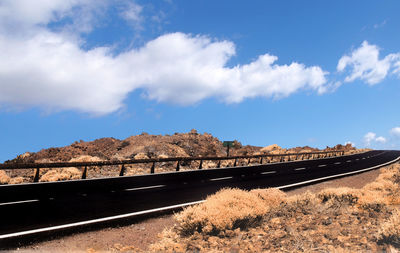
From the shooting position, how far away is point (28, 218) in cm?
884

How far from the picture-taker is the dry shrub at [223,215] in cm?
764

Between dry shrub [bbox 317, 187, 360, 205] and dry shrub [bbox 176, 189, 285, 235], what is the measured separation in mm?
2442

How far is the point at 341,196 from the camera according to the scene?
10.1m

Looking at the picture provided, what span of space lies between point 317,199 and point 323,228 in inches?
119

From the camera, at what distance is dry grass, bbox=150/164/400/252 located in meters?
6.48

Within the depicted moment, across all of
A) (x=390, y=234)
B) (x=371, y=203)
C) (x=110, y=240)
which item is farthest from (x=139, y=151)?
(x=390, y=234)

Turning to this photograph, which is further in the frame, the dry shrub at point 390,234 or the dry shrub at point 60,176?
the dry shrub at point 60,176

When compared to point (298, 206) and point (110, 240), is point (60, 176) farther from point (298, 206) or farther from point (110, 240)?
point (298, 206)

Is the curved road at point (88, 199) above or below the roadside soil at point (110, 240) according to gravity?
above

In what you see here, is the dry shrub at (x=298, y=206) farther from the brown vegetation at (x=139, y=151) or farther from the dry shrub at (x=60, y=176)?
the brown vegetation at (x=139, y=151)

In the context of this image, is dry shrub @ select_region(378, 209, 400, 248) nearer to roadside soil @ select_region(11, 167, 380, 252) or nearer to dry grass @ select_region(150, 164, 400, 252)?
dry grass @ select_region(150, 164, 400, 252)

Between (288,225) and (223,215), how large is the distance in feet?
5.35

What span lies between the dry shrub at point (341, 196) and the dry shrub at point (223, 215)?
244 cm

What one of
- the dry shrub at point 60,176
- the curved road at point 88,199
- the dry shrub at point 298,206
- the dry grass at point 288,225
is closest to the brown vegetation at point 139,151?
the dry shrub at point 60,176
